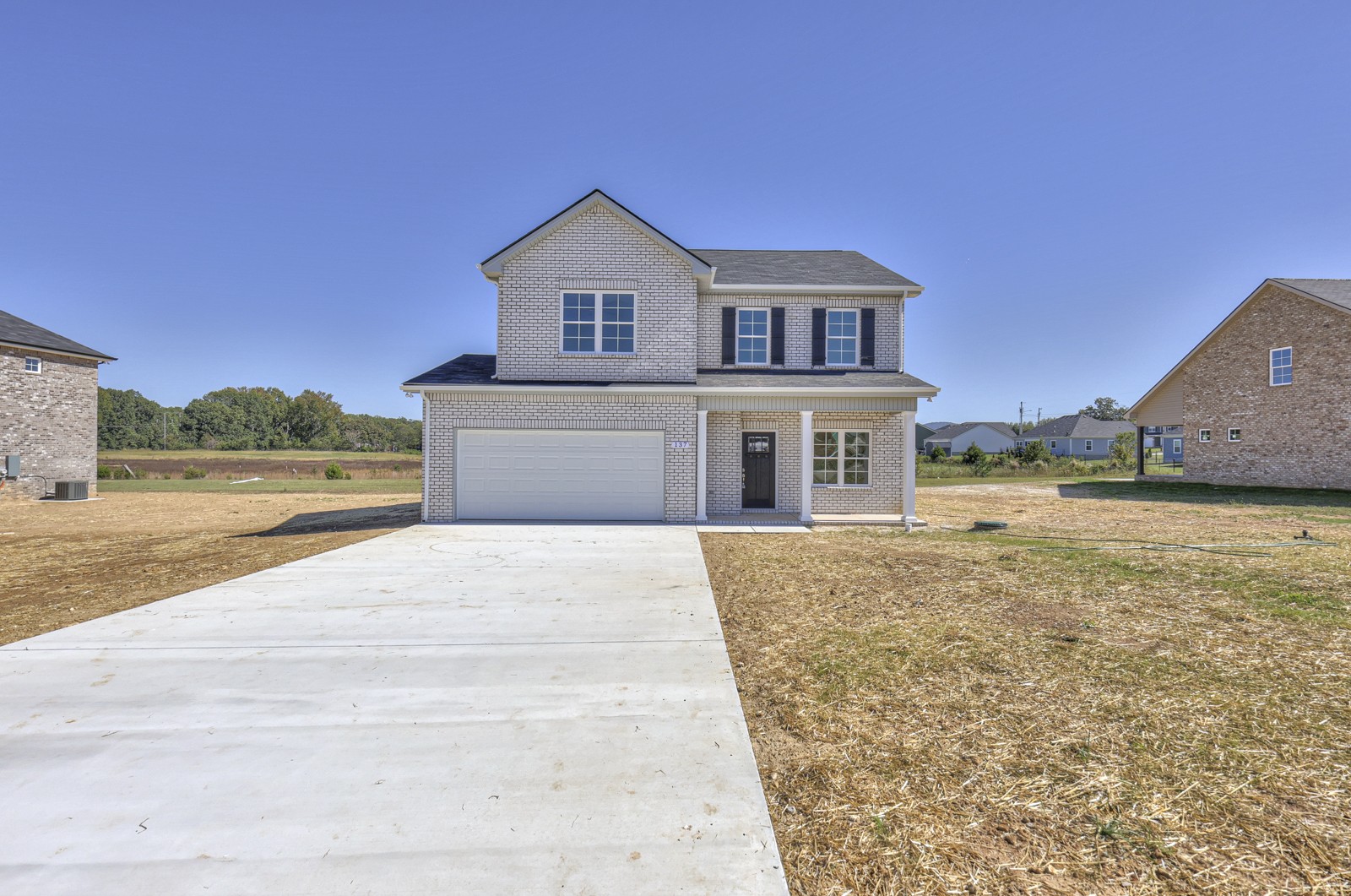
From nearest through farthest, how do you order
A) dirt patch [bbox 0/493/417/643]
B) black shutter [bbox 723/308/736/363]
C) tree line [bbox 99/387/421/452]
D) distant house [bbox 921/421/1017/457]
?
dirt patch [bbox 0/493/417/643] → black shutter [bbox 723/308/736/363] → distant house [bbox 921/421/1017/457] → tree line [bbox 99/387/421/452]

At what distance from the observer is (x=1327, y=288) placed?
22.5 metres

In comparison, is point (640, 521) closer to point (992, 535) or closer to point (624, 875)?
point (992, 535)

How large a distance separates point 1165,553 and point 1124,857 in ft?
30.4

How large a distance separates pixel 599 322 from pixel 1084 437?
66.7 metres

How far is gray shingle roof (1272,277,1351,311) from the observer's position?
824 inches

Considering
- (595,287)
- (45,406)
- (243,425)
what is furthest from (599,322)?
(243,425)

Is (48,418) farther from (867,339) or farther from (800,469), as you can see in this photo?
(867,339)

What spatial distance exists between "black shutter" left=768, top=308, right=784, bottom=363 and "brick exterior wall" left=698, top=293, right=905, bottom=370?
0.10 m

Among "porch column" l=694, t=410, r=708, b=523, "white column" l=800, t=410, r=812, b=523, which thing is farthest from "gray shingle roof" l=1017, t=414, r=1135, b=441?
"porch column" l=694, t=410, r=708, b=523

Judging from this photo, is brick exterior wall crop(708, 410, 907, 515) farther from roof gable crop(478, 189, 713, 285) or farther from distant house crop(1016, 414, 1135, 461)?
distant house crop(1016, 414, 1135, 461)

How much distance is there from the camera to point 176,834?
2.71m

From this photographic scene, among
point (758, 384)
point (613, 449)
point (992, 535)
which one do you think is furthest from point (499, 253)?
point (992, 535)

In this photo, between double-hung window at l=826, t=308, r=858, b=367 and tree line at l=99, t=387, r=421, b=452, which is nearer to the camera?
double-hung window at l=826, t=308, r=858, b=367

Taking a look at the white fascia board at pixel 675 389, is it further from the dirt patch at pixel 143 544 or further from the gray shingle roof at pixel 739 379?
the dirt patch at pixel 143 544
